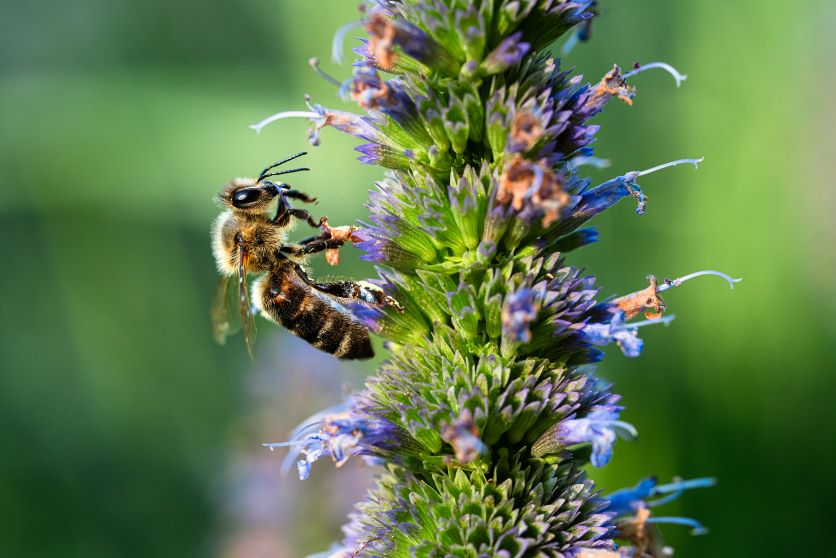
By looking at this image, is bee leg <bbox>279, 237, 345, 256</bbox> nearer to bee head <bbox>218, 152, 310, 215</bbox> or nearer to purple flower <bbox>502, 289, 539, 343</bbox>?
bee head <bbox>218, 152, 310, 215</bbox>

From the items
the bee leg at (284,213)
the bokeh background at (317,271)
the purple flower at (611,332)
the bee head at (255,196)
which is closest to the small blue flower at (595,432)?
the purple flower at (611,332)

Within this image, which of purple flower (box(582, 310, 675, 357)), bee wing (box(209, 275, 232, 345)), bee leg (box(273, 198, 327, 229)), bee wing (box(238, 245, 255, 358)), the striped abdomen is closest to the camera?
purple flower (box(582, 310, 675, 357))

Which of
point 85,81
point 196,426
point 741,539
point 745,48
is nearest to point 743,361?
point 741,539

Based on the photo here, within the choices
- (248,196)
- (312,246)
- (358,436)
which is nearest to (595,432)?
(358,436)

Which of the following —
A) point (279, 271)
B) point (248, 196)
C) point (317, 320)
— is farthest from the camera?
point (248, 196)

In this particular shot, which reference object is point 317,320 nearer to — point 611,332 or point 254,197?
point 254,197

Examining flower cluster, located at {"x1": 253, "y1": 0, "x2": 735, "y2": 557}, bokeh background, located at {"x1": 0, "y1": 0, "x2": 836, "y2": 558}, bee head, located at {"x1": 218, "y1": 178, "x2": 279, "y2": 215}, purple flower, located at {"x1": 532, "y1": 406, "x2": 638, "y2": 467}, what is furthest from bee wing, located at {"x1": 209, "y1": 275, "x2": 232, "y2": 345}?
purple flower, located at {"x1": 532, "y1": 406, "x2": 638, "y2": 467}

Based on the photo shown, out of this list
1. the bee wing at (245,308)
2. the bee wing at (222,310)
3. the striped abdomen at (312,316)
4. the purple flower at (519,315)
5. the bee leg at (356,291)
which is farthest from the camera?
the bee wing at (222,310)

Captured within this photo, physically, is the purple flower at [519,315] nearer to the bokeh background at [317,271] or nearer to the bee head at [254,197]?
the bee head at [254,197]
